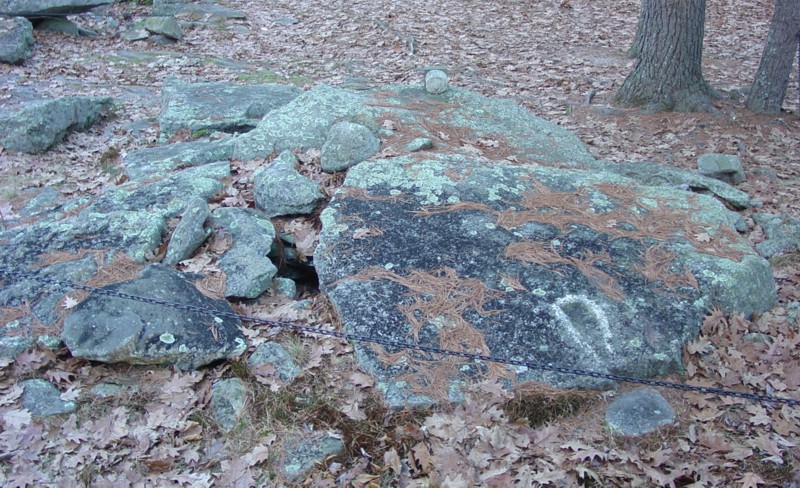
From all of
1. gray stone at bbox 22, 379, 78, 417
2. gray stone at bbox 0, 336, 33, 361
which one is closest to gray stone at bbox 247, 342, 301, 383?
gray stone at bbox 22, 379, 78, 417

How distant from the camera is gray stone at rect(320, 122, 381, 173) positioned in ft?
19.6

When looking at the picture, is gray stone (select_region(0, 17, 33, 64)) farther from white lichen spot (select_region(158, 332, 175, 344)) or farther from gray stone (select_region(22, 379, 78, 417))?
white lichen spot (select_region(158, 332, 175, 344))

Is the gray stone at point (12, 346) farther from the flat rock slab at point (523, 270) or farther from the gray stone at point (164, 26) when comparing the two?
the gray stone at point (164, 26)

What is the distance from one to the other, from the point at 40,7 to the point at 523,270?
37.8 feet

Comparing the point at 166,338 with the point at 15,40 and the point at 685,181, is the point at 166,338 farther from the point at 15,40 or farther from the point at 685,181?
the point at 15,40

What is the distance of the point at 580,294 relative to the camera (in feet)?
14.3

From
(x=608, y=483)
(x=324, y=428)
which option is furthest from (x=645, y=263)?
(x=324, y=428)

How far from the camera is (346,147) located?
6.02 metres

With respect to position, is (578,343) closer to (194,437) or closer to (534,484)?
(534,484)

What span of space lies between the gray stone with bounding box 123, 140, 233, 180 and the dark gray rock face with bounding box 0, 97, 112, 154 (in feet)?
5.77

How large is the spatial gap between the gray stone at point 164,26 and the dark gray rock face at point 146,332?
9.36m

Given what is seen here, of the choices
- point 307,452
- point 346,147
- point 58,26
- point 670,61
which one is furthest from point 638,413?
point 58,26

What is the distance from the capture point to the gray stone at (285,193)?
544 centimetres

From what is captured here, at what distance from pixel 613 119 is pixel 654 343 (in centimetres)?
518
